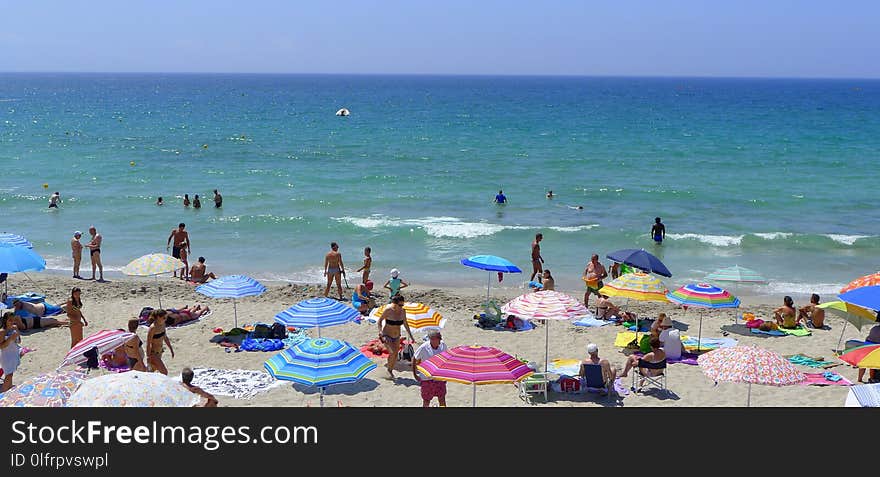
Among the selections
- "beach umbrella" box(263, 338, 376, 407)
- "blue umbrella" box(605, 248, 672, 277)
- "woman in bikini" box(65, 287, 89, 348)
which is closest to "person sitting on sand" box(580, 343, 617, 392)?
"beach umbrella" box(263, 338, 376, 407)

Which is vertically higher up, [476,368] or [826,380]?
[476,368]

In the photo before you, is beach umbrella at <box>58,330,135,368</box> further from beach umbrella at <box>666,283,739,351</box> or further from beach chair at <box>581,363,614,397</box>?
beach umbrella at <box>666,283,739,351</box>

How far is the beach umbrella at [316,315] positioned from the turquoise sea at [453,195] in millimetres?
8509

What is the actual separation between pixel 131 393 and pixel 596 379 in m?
6.72

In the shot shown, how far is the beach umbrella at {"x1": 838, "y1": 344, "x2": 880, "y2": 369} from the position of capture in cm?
1031

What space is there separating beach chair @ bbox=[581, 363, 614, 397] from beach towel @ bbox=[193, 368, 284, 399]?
459cm

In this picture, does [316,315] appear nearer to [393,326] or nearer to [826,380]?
[393,326]

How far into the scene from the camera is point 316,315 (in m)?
12.4

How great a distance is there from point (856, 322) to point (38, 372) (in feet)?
45.2

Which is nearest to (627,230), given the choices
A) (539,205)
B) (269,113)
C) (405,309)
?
(539,205)

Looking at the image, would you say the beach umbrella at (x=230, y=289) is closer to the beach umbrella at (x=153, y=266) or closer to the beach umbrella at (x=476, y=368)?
the beach umbrella at (x=153, y=266)

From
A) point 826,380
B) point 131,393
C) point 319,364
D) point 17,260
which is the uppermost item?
point 131,393

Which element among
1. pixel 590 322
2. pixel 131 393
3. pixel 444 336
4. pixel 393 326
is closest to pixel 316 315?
pixel 393 326

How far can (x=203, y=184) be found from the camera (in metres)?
37.5
